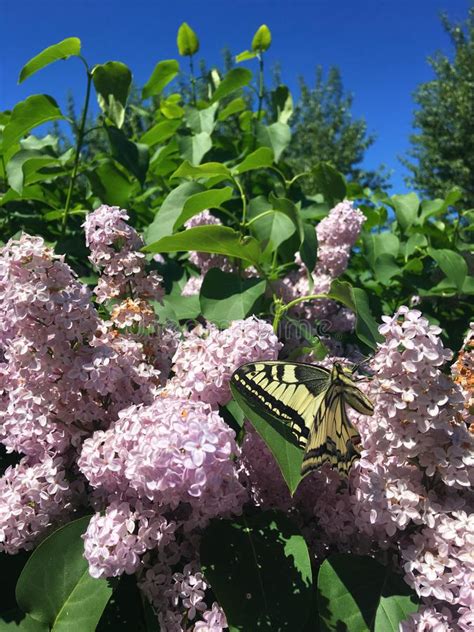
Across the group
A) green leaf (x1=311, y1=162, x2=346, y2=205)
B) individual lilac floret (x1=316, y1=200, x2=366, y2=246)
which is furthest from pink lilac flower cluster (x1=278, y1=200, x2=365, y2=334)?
green leaf (x1=311, y1=162, x2=346, y2=205)

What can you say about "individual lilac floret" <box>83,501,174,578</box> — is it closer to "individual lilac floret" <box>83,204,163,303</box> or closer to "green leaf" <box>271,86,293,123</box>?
"individual lilac floret" <box>83,204,163,303</box>

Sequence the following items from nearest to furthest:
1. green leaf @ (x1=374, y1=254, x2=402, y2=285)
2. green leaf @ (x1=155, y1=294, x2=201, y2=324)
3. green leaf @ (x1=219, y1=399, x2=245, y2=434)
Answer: green leaf @ (x1=219, y1=399, x2=245, y2=434), green leaf @ (x1=155, y1=294, x2=201, y2=324), green leaf @ (x1=374, y1=254, x2=402, y2=285)

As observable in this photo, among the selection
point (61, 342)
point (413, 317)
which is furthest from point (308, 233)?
point (61, 342)

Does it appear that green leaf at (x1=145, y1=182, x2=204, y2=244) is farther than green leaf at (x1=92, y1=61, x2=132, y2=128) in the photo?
No

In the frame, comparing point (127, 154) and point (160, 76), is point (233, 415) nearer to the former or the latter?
point (127, 154)

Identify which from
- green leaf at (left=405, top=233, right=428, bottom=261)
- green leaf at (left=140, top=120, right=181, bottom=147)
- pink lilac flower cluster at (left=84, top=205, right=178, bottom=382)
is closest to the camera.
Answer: pink lilac flower cluster at (left=84, top=205, right=178, bottom=382)

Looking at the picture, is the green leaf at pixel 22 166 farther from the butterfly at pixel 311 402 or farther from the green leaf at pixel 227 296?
the butterfly at pixel 311 402

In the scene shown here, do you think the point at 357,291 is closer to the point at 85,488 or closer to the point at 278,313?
the point at 278,313

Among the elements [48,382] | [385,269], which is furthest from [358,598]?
[385,269]
